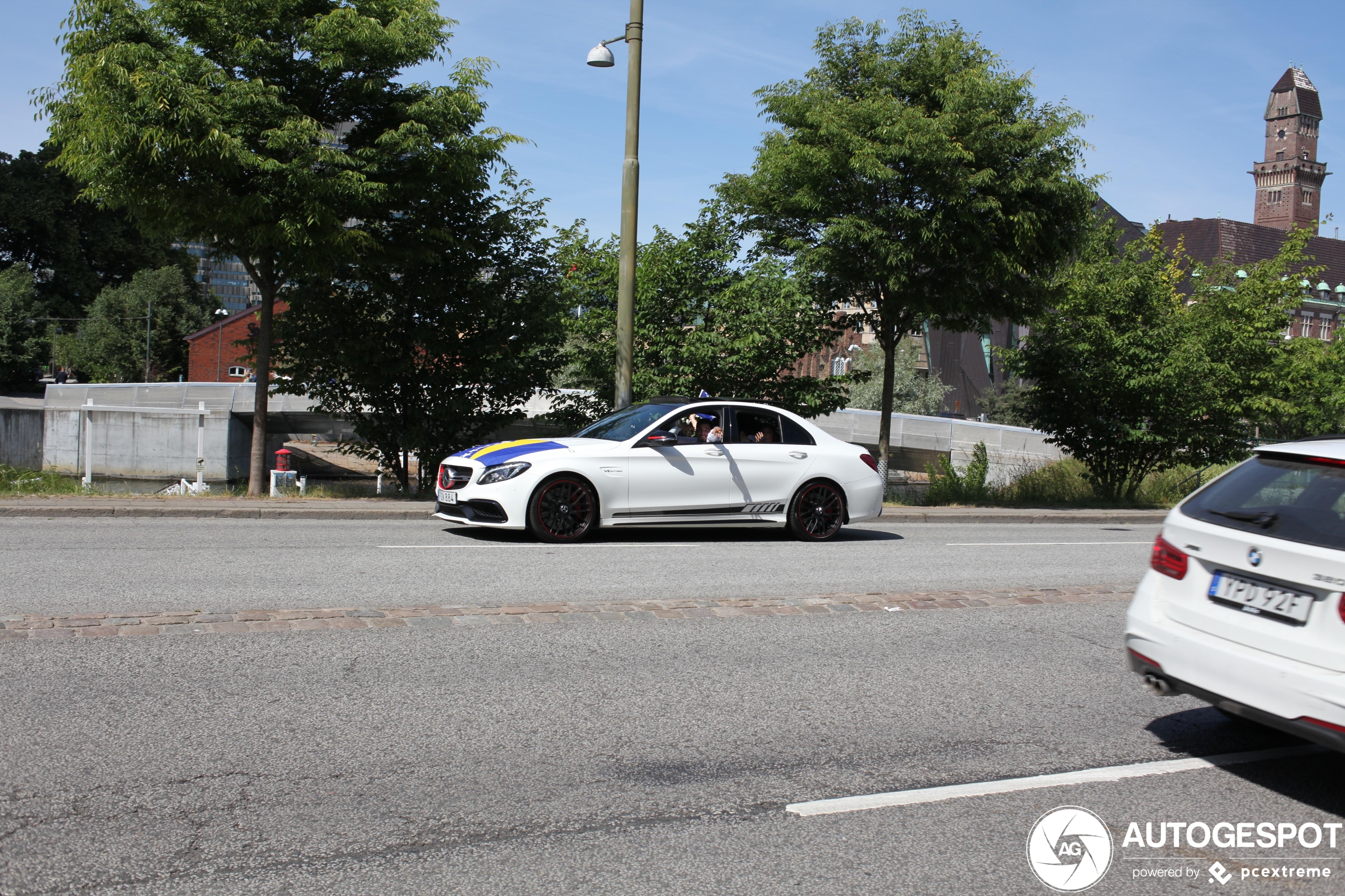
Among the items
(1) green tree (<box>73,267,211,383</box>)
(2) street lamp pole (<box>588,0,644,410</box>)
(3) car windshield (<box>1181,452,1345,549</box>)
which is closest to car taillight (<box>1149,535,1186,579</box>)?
(3) car windshield (<box>1181,452,1345,549</box>)

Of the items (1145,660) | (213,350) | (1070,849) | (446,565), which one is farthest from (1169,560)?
(213,350)

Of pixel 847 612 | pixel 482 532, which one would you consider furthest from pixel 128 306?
pixel 847 612

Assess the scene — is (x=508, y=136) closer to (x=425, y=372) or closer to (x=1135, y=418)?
(x=425, y=372)

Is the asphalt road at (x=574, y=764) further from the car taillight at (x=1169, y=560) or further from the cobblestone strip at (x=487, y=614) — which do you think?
the car taillight at (x=1169, y=560)

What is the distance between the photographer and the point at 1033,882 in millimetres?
3629

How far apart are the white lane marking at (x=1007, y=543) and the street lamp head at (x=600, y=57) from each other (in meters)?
7.52

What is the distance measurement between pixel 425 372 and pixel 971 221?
845 cm

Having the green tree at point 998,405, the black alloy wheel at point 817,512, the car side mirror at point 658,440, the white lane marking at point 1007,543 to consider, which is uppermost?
the green tree at point 998,405

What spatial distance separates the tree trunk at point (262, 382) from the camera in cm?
1510

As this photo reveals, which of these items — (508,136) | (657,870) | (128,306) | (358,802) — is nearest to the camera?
(657,870)

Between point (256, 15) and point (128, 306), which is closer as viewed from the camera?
point (256, 15)

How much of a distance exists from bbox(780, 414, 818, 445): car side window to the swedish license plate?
7.56 m

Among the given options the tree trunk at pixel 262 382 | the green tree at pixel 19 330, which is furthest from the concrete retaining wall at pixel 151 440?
the green tree at pixel 19 330

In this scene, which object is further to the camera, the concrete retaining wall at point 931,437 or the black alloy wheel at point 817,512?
the concrete retaining wall at point 931,437
